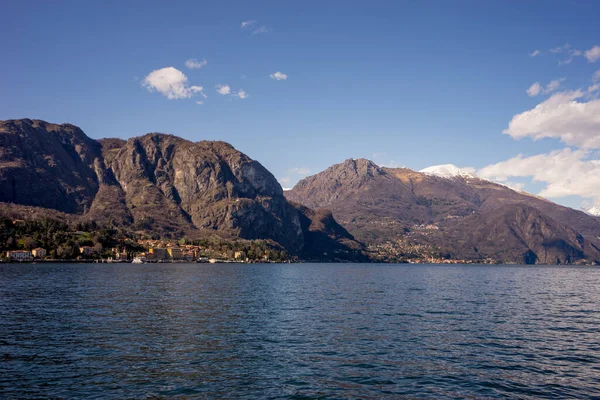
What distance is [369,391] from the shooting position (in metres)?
36.0

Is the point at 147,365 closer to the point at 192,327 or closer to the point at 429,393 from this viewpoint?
the point at 192,327

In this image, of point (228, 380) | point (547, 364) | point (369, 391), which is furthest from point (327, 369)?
point (547, 364)

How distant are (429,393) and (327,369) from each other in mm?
9530

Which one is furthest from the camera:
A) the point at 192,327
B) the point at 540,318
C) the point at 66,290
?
the point at 66,290

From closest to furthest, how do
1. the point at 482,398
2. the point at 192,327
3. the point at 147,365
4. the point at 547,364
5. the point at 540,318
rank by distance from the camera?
1. the point at 482,398
2. the point at 147,365
3. the point at 547,364
4. the point at 192,327
5. the point at 540,318

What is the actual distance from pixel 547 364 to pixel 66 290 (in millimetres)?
98770

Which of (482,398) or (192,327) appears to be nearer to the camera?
(482,398)

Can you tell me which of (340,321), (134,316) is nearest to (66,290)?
(134,316)

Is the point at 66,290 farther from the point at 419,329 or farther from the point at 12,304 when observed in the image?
the point at 419,329

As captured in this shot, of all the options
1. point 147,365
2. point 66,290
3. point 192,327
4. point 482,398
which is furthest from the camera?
point 66,290

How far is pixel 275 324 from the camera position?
6519cm

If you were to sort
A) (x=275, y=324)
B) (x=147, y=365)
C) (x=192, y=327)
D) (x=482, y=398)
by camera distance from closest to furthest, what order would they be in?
1. (x=482, y=398)
2. (x=147, y=365)
3. (x=192, y=327)
4. (x=275, y=324)

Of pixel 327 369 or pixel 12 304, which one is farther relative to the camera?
pixel 12 304

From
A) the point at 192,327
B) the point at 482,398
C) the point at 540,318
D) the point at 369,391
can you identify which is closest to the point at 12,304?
the point at 192,327
